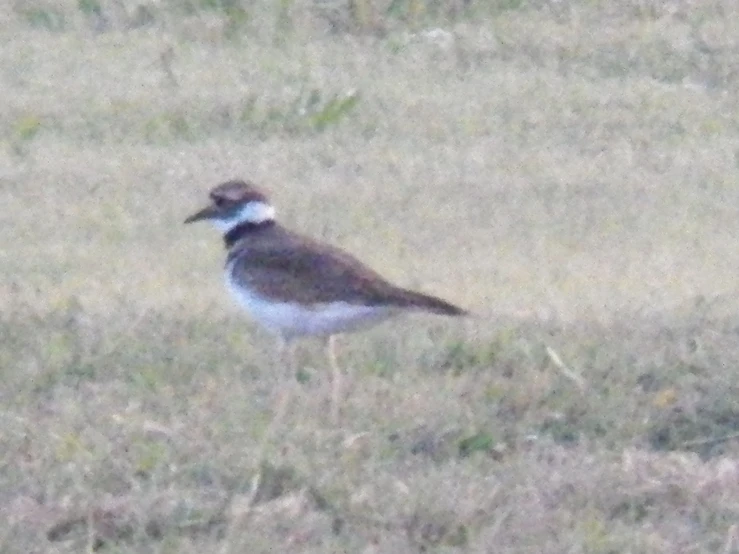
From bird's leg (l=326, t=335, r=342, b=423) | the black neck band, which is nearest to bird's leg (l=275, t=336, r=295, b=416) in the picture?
bird's leg (l=326, t=335, r=342, b=423)

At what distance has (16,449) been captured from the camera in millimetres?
6023

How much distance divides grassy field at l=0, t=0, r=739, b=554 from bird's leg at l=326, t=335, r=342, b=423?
4 centimetres

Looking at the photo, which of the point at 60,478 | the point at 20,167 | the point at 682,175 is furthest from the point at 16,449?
the point at 682,175

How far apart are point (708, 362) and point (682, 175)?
3.41 metres

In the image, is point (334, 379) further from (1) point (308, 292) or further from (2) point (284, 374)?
(1) point (308, 292)

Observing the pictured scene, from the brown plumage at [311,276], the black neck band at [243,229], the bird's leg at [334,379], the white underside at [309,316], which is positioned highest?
the black neck band at [243,229]

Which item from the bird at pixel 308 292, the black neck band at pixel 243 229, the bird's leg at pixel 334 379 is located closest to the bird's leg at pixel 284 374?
the bird at pixel 308 292

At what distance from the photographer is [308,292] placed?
722 cm

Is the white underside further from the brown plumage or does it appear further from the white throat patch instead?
the white throat patch

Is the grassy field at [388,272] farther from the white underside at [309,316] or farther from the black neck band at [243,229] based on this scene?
the black neck band at [243,229]

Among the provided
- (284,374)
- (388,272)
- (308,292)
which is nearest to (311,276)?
(308,292)

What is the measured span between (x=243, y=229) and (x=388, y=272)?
1072 millimetres

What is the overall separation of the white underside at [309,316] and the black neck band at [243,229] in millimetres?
469

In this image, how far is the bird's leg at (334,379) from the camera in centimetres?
647
